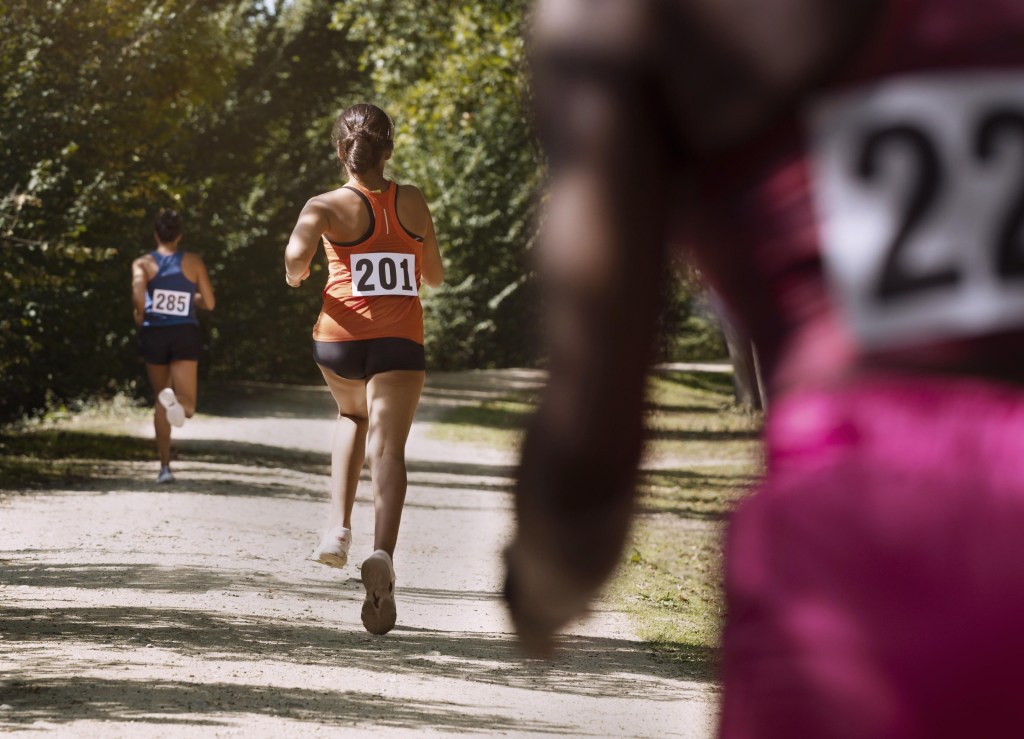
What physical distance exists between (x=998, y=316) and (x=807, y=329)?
0.15 m

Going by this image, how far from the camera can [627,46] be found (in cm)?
138

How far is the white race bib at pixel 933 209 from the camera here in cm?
132

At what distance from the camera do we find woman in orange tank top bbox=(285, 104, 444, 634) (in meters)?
7.11

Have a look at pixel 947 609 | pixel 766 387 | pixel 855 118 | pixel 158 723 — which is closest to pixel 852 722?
pixel 947 609

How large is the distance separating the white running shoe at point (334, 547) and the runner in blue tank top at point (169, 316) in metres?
5.45

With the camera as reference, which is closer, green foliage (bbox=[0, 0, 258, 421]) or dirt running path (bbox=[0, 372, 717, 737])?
dirt running path (bbox=[0, 372, 717, 737])

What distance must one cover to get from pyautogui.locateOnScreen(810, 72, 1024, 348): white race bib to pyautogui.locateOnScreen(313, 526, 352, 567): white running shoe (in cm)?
580

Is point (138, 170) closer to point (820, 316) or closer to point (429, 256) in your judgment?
point (429, 256)

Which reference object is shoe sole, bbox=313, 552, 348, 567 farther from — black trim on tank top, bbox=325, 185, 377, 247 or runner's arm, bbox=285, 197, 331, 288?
black trim on tank top, bbox=325, 185, 377, 247

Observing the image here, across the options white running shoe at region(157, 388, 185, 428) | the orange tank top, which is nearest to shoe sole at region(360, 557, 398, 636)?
the orange tank top

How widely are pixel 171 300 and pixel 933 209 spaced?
461 inches

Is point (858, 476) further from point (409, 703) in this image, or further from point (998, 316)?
point (409, 703)

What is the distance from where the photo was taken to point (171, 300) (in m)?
12.7

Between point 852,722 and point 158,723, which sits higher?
point 852,722
